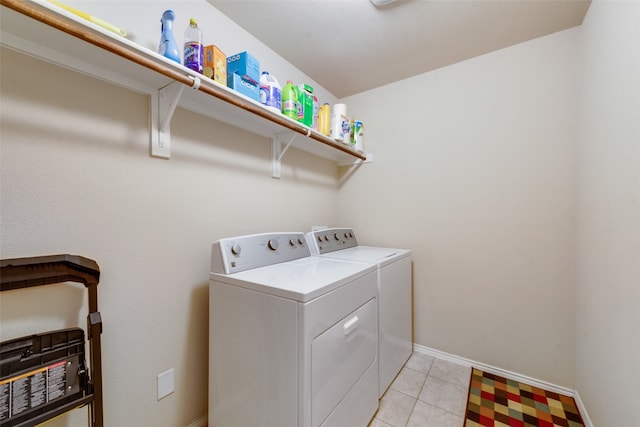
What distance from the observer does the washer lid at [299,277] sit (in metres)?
0.98

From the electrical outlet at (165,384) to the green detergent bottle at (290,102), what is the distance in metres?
1.50

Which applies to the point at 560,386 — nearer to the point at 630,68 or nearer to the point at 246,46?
the point at 630,68

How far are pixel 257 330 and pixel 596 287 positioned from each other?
1.69 metres

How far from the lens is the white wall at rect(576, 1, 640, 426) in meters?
0.96

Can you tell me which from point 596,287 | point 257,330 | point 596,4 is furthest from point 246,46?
point 596,287

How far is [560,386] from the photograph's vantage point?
1598 mm

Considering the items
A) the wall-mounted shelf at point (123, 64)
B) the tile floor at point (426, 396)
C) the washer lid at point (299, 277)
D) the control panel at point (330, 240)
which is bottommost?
the tile floor at point (426, 396)

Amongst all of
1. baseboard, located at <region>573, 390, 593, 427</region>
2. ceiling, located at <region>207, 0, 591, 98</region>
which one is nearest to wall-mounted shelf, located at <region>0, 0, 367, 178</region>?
ceiling, located at <region>207, 0, 591, 98</region>

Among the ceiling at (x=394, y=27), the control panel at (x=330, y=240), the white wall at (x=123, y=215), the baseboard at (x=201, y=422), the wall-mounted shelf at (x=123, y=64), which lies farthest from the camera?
the control panel at (x=330, y=240)

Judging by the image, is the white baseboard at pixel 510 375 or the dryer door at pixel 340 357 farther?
the white baseboard at pixel 510 375

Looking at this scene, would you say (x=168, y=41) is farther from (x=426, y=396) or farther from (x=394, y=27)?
(x=426, y=396)

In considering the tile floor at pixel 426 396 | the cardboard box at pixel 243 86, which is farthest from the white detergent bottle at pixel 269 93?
the tile floor at pixel 426 396

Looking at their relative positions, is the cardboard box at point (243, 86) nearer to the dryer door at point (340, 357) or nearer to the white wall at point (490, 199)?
the dryer door at point (340, 357)

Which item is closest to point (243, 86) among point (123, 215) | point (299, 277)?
point (123, 215)
